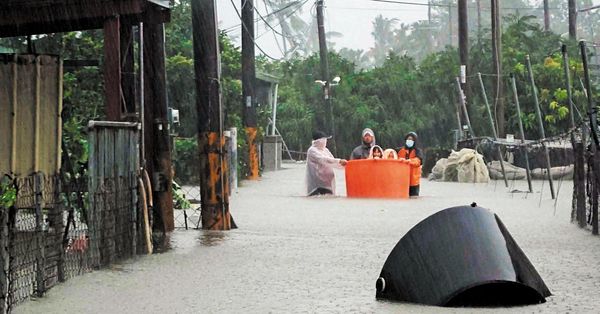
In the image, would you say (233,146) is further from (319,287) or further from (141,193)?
(319,287)

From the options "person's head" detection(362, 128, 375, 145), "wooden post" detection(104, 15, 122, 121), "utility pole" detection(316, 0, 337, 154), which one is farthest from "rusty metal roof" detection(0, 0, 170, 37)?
"utility pole" detection(316, 0, 337, 154)

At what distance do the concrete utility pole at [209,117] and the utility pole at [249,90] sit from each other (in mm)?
18395

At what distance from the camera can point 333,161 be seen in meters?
25.8

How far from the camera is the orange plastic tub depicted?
81.1 ft

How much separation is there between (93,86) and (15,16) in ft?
18.5

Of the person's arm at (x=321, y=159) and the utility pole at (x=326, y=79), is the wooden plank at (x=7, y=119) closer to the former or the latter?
the person's arm at (x=321, y=159)

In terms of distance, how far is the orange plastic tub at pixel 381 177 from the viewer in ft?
81.1

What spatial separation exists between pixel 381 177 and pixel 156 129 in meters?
10.9

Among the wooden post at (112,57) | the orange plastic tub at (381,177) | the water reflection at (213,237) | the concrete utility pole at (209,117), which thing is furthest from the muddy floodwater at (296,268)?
the orange plastic tub at (381,177)

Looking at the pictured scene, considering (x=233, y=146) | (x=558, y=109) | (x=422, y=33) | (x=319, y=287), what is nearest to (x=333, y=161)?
(x=233, y=146)

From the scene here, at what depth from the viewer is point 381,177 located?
24.7m

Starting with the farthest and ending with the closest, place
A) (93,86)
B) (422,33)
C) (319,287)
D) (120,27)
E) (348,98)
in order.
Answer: (422,33)
(348,98)
(93,86)
(120,27)
(319,287)

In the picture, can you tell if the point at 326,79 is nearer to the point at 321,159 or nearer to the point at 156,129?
the point at 321,159

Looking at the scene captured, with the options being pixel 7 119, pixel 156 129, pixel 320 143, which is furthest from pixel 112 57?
pixel 320 143
